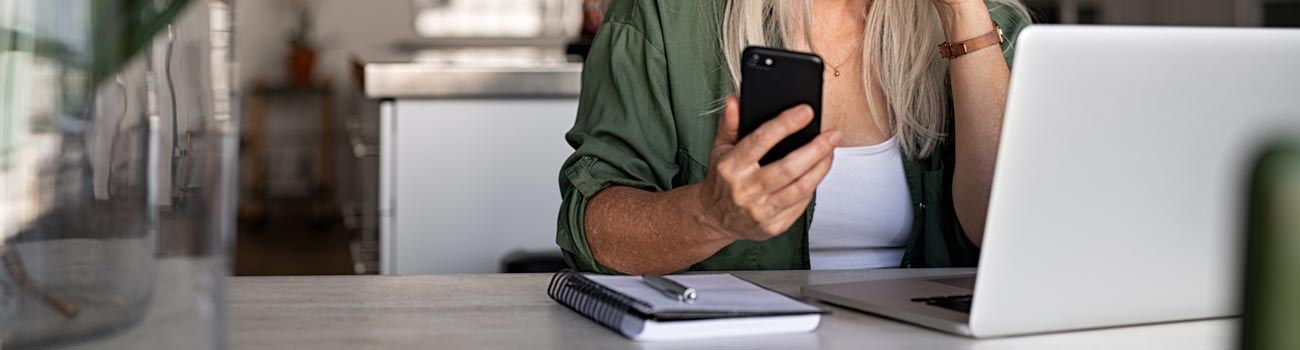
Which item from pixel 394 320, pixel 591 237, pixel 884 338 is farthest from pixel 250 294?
pixel 884 338

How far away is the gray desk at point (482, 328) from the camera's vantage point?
754 millimetres

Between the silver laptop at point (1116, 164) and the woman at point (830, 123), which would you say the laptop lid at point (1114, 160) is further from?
the woman at point (830, 123)

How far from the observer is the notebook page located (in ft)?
2.57

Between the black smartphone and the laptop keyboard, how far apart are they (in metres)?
0.14

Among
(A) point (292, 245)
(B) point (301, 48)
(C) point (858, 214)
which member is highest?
(C) point (858, 214)

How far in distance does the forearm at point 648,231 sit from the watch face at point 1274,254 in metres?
0.82

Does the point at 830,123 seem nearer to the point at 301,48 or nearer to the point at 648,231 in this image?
the point at 648,231

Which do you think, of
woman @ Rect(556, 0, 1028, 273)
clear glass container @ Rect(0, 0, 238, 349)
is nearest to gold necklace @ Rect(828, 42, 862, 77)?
woman @ Rect(556, 0, 1028, 273)

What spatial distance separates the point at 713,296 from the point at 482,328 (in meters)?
0.15

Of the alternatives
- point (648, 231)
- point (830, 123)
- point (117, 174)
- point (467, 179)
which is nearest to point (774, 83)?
point (648, 231)

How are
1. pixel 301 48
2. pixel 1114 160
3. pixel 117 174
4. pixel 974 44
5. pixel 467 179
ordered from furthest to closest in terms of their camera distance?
1. pixel 301 48
2. pixel 467 179
3. pixel 974 44
4. pixel 1114 160
5. pixel 117 174

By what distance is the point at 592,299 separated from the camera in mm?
831

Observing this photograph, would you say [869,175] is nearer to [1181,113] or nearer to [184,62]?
[1181,113]

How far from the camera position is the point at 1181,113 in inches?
28.0
